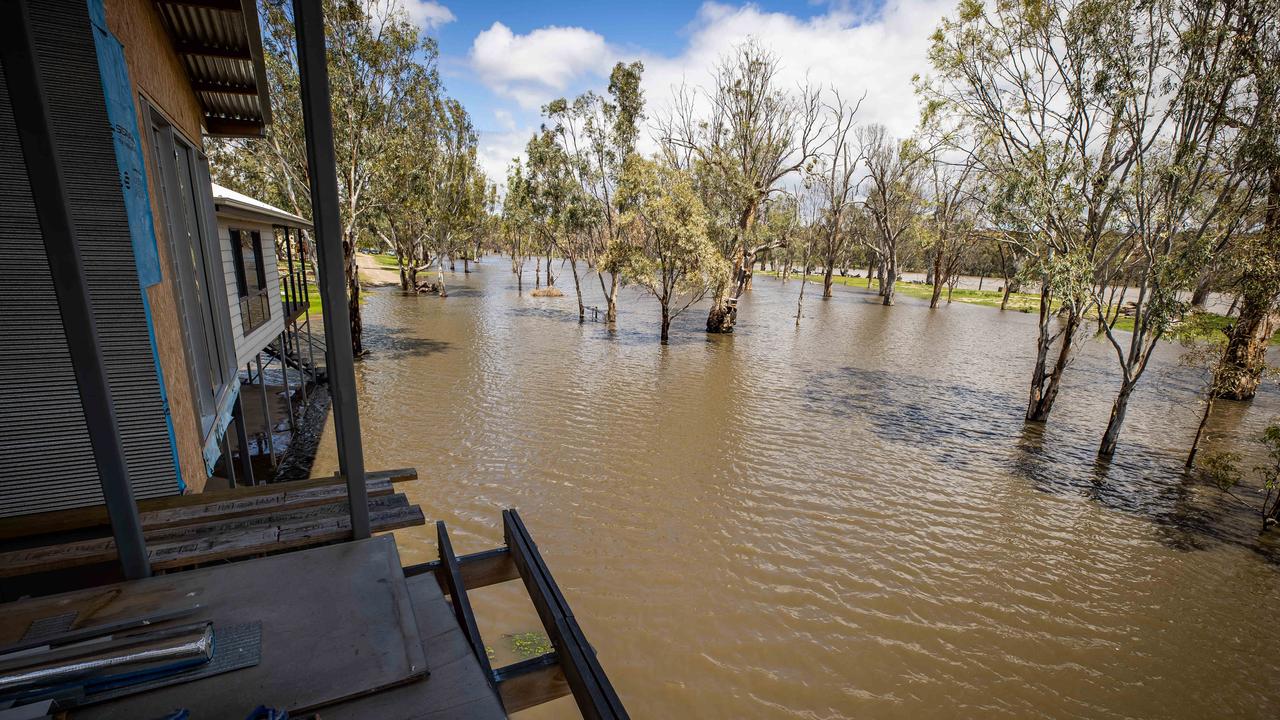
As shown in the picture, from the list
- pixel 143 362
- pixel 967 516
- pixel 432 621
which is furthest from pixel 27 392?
pixel 967 516

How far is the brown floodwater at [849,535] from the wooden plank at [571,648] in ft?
13.2

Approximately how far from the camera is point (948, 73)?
551 inches

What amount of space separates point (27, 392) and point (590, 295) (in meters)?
43.5

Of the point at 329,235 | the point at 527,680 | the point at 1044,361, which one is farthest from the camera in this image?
the point at 1044,361

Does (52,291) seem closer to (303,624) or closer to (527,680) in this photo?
(303,624)

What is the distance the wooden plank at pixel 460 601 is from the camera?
105 inches

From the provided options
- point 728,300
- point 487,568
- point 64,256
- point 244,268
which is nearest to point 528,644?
point 487,568

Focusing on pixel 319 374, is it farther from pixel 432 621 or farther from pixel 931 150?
pixel 931 150

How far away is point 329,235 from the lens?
2.92m

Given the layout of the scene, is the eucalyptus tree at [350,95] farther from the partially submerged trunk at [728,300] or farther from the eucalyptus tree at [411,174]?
the partially submerged trunk at [728,300]

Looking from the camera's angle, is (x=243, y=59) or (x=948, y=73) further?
(x=948, y=73)

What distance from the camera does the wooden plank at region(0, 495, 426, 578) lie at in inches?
119

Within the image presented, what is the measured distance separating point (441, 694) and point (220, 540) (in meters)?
1.98

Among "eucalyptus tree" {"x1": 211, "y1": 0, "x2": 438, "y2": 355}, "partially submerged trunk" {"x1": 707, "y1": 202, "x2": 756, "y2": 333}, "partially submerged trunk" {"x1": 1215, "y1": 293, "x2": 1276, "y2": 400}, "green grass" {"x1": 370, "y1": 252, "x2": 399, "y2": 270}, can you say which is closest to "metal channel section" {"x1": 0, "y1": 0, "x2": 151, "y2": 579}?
"eucalyptus tree" {"x1": 211, "y1": 0, "x2": 438, "y2": 355}
